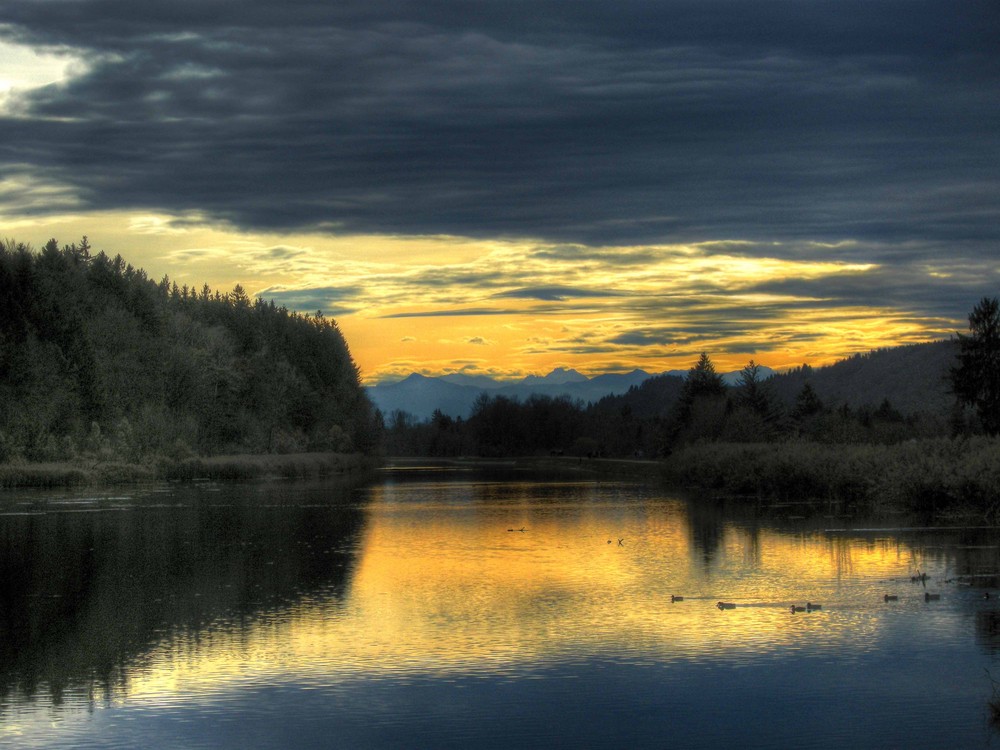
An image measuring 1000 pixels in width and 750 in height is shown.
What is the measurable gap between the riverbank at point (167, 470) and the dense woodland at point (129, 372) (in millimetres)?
1881

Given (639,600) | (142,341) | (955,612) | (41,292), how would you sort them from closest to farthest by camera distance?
(955,612) < (639,600) < (41,292) < (142,341)

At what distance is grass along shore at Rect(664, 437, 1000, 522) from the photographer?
31766 millimetres

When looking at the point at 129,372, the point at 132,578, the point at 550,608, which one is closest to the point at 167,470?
the point at 129,372

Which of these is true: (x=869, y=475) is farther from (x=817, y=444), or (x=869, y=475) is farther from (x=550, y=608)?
(x=550, y=608)

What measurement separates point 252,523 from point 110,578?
1277cm

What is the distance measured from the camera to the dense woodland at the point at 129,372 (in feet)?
203

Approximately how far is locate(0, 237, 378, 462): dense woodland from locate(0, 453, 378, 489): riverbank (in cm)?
188

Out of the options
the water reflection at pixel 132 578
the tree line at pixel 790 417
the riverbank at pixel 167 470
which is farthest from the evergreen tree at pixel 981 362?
the water reflection at pixel 132 578

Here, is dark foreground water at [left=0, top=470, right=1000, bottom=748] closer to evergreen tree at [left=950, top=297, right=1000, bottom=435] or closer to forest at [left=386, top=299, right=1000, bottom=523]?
forest at [left=386, top=299, right=1000, bottom=523]

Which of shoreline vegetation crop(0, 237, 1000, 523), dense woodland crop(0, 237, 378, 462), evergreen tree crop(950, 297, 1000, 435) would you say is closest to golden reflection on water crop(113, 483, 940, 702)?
shoreline vegetation crop(0, 237, 1000, 523)

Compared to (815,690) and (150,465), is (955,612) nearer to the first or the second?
(815,690)

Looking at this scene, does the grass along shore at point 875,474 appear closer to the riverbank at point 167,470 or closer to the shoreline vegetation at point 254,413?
the shoreline vegetation at point 254,413

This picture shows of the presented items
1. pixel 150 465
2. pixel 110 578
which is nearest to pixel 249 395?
pixel 150 465

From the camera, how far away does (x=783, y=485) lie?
146 ft
